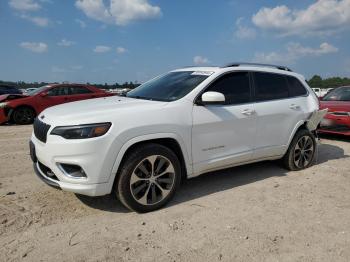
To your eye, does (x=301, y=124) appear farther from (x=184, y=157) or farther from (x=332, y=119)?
(x=332, y=119)

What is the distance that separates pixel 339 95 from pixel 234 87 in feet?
20.5

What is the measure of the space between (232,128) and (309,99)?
217cm

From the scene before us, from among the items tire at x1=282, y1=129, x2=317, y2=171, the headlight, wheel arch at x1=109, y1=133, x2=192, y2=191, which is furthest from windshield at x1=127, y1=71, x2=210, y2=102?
tire at x1=282, y1=129, x2=317, y2=171

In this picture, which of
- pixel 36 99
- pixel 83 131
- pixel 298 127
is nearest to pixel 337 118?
pixel 298 127

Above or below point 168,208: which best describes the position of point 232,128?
above

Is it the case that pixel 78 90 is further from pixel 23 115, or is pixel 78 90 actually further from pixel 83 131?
pixel 83 131

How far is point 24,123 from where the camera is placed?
12.6 m

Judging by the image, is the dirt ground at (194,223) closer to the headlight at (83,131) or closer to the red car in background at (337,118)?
the headlight at (83,131)

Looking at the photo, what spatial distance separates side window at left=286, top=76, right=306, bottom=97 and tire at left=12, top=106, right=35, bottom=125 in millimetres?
9696

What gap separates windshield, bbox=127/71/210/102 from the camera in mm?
4605

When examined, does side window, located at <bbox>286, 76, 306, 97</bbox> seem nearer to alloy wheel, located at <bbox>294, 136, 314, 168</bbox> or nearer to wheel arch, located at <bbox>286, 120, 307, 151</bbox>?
wheel arch, located at <bbox>286, 120, 307, 151</bbox>

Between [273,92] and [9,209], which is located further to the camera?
[273,92]

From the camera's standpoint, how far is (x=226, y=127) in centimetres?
472

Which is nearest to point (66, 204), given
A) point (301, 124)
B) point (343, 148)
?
point (301, 124)
